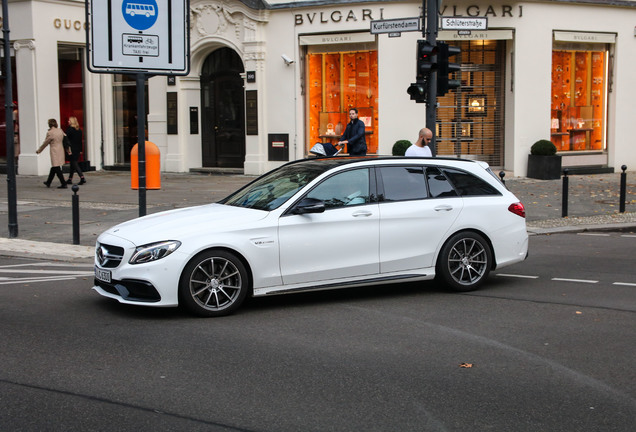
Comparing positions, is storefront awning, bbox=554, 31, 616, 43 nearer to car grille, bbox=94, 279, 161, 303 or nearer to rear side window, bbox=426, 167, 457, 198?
rear side window, bbox=426, 167, 457, 198

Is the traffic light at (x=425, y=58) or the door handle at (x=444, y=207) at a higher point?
the traffic light at (x=425, y=58)

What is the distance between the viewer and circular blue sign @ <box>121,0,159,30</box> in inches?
439

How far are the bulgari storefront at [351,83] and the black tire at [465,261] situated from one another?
44.4ft

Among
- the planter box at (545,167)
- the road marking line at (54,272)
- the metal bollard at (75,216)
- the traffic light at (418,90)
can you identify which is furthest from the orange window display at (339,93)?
the road marking line at (54,272)

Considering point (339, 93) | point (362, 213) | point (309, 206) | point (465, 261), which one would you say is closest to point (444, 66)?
point (465, 261)

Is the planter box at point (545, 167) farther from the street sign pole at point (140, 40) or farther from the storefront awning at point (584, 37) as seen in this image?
the street sign pole at point (140, 40)

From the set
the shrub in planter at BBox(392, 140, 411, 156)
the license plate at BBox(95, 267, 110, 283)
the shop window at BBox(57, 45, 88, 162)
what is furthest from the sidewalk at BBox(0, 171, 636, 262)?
the license plate at BBox(95, 267, 110, 283)

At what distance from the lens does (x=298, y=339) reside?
689 centimetres

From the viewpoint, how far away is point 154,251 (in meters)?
7.50

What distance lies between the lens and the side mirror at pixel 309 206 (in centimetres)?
801

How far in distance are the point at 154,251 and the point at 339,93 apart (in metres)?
16.4

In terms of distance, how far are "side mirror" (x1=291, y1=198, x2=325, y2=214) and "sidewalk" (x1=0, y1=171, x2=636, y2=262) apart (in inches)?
186

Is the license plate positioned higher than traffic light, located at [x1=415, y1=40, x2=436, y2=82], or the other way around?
traffic light, located at [x1=415, y1=40, x2=436, y2=82]

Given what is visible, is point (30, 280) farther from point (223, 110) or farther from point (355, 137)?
point (223, 110)
